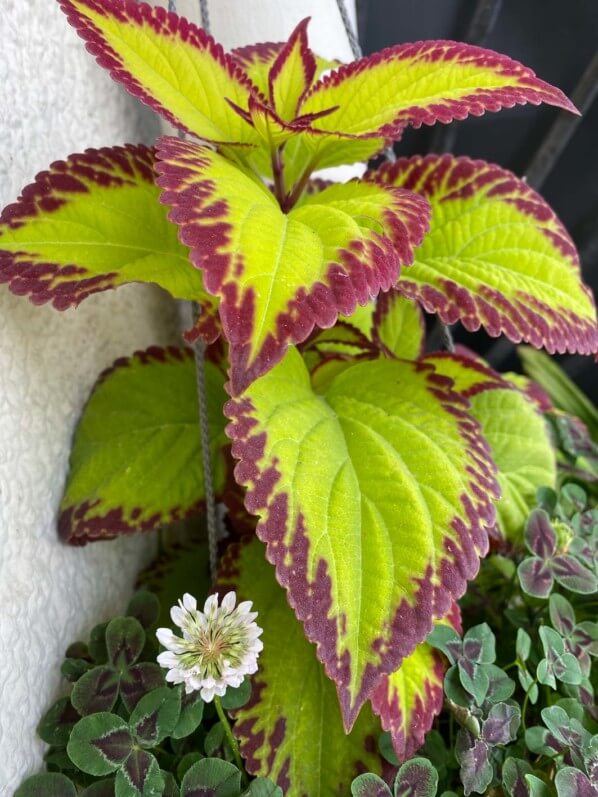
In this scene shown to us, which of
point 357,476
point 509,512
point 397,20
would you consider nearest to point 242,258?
point 357,476

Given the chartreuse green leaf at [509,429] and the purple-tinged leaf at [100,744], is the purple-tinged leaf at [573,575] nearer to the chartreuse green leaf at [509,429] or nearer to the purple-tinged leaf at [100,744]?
the chartreuse green leaf at [509,429]

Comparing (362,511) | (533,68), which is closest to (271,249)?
(362,511)

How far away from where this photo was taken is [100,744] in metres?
0.48

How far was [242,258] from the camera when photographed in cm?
38

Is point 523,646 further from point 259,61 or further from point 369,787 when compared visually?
point 259,61

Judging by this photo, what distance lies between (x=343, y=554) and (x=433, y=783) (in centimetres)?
18

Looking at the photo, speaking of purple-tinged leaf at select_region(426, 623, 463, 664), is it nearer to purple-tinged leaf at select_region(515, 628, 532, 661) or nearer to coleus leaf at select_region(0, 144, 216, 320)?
purple-tinged leaf at select_region(515, 628, 532, 661)

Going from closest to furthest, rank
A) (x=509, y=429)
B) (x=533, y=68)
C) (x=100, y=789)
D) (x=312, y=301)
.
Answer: (x=312, y=301), (x=100, y=789), (x=509, y=429), (x=533, y=68)

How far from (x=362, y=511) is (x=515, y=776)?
0.22 metres

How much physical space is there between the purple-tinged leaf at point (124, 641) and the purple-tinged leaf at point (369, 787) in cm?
19

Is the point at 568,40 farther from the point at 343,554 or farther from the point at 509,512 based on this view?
the point at 343,554

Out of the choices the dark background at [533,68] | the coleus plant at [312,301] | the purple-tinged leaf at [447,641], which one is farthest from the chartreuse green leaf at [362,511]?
the dark background at [533,68]

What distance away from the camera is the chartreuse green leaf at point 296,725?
50cm

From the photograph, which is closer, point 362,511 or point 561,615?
point 362,511
